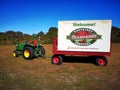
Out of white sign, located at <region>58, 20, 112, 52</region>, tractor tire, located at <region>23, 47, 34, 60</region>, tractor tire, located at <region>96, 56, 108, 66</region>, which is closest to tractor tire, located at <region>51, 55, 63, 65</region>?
white sign, located at <region>58, 20, 112, 52</region>

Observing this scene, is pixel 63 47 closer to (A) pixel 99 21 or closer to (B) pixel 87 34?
(B) pixel 87 34

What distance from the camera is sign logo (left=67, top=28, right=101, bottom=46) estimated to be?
1123 cm

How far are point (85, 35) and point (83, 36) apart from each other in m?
0.15

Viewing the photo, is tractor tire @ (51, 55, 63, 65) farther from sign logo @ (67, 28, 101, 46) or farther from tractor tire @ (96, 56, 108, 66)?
tractor tire @ (96, 56, 108, 66)

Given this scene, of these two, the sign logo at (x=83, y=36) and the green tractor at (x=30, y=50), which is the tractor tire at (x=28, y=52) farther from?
the sign logo at (x=83, y=36)

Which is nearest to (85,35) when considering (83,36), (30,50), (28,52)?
(83,36)

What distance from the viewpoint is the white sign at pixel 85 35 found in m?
11.0

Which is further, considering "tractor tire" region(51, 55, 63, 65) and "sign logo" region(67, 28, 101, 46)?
"tractor tire" region(51, 55, 63, 65)

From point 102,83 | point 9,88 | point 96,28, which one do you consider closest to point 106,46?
point 96,28

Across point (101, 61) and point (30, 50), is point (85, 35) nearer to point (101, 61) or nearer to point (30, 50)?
point (101, 61)

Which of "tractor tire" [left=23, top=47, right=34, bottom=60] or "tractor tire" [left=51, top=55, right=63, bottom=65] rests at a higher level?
"tractor tire" [left=23, top=47, right=34, bottom=60]

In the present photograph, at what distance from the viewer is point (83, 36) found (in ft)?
37.5

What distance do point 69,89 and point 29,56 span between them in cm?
769

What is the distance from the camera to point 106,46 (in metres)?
11.0
